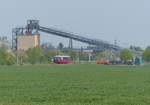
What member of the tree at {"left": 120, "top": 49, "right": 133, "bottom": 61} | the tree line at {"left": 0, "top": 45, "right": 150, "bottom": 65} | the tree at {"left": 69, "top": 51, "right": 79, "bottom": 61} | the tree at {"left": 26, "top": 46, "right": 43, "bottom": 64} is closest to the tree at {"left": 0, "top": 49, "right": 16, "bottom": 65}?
the tree line at {"left": 0, "top": 45, "right": 150, "bottom": 65}

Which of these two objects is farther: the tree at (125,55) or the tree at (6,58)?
the tree at (125,55)

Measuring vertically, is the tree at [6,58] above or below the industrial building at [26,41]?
below

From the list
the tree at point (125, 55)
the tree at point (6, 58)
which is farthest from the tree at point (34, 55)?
the tree at point (125, 55)

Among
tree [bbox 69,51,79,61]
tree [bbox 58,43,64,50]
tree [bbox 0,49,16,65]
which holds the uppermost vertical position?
tree [bbox 58,43,64,50]

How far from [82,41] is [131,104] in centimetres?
10924

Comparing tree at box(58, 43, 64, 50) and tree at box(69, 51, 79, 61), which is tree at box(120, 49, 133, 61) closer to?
tree at box(69, 51, 79, 61)

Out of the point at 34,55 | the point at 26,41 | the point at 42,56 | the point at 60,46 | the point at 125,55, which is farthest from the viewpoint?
the point at 60,46

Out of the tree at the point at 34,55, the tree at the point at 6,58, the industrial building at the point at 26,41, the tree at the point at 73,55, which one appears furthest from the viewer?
the tree at the point at 73,55

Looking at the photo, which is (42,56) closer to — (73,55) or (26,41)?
(26,41)

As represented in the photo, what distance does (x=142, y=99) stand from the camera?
13.7 meters

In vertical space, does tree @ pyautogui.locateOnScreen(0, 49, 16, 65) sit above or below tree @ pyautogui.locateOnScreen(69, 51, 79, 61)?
below

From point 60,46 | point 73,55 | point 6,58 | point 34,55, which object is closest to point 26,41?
point 73,55

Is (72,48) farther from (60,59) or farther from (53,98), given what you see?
(53,98)

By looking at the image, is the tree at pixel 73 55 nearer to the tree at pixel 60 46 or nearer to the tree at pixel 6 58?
the tree at pixel 60 46
